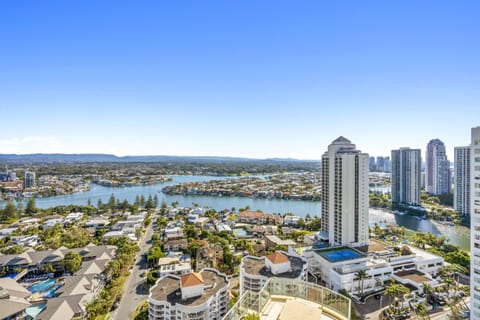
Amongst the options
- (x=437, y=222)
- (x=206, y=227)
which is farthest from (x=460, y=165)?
(x=206, y=227)

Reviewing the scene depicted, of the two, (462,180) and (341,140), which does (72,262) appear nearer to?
(341,140)

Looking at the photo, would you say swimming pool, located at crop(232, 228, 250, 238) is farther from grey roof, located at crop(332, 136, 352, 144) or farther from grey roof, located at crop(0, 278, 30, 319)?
grey roof, located at crop(0, 278, 30, 319)

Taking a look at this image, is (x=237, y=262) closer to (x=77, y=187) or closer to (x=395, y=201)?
(x=395, y=201)

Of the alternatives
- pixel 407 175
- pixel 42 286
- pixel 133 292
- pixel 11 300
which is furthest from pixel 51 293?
pixel 407 175

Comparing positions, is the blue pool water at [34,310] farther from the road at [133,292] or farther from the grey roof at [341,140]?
the grey roof at [341,140]

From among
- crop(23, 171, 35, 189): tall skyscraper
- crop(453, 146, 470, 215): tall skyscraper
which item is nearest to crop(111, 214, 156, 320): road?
crop(453, 146, 470, 215): tall skyscraper

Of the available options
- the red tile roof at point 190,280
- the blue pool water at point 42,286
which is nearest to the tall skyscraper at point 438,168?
the red tile roof at point 190,280
